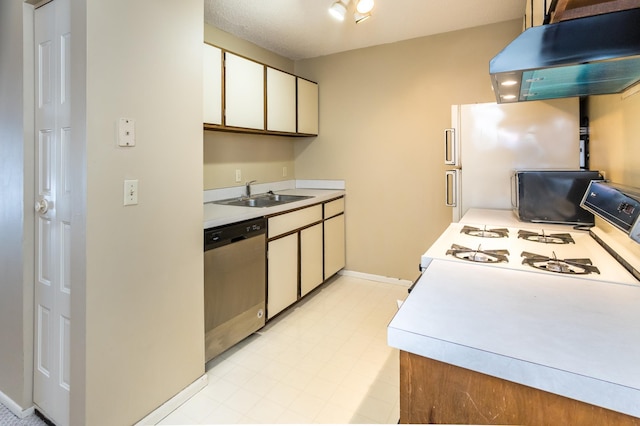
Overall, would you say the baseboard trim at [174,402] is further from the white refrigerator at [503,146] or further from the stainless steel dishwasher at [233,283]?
the white refrigerator at [503,146]

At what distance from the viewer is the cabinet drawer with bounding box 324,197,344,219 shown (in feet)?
11.2

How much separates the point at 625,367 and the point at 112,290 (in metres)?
1.68

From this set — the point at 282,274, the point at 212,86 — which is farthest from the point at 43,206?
the point at 282,274

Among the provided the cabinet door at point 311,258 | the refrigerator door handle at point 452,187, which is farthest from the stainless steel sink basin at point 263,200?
the refrigerator door handle at point 452,187

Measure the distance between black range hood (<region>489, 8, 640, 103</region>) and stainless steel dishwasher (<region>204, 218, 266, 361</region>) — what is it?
1.62 meters

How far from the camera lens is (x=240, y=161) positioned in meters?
3.25

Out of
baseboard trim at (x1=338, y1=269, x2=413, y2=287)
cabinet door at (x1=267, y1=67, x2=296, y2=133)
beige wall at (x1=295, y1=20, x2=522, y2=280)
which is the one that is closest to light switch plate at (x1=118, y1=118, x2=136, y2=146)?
cabinet door at (x1=267, y1=67, x2=296, y2=133)

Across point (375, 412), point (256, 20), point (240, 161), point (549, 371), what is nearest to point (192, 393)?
point (375, 412)

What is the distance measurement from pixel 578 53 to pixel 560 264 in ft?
2.40

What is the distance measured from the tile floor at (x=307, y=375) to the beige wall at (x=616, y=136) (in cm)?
157

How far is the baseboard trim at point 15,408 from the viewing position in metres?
1.72

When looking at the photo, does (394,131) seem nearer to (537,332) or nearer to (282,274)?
(282,274)

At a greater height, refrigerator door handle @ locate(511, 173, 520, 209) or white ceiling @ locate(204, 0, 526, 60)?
white ceiling @ locate(204, 0, 526, 60)

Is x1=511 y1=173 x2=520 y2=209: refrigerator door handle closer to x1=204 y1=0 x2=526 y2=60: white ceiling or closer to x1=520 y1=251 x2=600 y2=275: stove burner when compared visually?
x1=520 y1=251 x2=600 y2=275: stove burner
